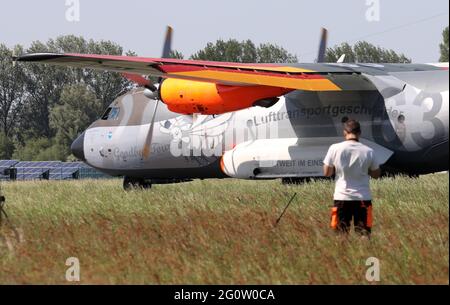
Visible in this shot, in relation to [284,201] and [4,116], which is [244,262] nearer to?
[284,201]

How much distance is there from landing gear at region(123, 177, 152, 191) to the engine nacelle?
188 inches

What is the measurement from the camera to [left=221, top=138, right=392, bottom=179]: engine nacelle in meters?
19.8

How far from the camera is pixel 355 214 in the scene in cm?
1177

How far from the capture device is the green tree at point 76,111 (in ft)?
278

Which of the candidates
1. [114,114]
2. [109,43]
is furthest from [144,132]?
[109,43]

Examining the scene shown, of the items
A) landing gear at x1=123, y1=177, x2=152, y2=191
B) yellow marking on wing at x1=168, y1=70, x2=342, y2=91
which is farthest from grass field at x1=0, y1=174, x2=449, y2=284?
landing gear at x1=123, y1=177, x2=152, y2=191

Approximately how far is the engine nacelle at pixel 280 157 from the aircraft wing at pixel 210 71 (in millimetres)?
1653

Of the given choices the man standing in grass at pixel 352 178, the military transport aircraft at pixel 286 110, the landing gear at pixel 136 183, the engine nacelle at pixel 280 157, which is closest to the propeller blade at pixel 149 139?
the military transport aircraft at pixel 286 110

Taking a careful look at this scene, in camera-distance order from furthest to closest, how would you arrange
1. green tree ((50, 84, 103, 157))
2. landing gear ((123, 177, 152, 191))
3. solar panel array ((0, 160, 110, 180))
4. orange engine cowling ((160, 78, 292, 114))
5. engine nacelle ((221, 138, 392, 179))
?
green tree ((50, 84, 103, 157))
solar panel array ((0, 160, 110, 180))
landing gear ((123, 177, 152, 191))
engine nacelle ((221, 138, 392, 179))
orange engine cowling ((160, 78, 292, 114))

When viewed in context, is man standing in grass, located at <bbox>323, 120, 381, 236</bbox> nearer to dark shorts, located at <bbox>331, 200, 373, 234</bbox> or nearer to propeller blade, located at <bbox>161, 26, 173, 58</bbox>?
dark shorts, located at <bbox>331, 200, 373, 234</bbox>

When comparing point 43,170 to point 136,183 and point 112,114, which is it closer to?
point 112,114

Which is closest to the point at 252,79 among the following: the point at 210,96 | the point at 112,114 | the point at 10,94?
the point at 210,96

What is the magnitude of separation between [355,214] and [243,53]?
8242cm
